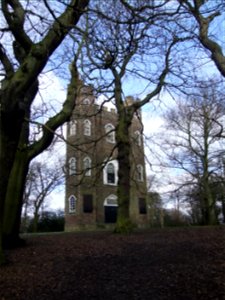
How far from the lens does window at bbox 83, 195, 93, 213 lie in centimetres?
4153

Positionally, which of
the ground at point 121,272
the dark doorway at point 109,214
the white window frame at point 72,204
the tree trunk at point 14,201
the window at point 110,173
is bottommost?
the ground at point 121,272

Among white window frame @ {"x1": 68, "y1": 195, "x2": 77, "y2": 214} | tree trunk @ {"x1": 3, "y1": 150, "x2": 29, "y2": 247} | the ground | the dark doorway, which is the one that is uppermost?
white window frame @ {"x1": 68, "y1": 195, "x2": 77, "y2": 214}

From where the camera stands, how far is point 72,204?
42.8 meters

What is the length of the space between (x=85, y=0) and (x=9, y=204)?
19.7 feet

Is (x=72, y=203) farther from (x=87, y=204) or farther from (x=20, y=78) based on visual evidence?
(x=20, y=78)

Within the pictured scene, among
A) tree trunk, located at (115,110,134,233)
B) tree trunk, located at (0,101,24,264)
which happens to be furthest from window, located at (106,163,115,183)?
tree trunk, located at (0,101,24,264)

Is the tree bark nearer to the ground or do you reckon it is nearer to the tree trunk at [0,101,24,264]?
the tree trunk at [0,101,24,264]

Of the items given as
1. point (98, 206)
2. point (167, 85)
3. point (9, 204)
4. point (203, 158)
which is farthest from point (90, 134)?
point (9, 204)

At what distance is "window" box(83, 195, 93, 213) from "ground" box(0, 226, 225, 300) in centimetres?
3090

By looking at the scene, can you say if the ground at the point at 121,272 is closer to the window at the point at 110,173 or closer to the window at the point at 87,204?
the window at the point at 87,204

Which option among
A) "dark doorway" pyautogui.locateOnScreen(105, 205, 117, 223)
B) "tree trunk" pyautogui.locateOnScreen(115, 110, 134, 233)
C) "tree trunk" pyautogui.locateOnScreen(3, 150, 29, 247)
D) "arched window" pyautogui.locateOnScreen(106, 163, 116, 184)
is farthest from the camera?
"arched window" pyautogui.locateOnScreen(106, 163, 116, 184)

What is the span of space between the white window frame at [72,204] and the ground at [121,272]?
3157 centimetres

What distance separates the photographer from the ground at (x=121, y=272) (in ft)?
21.2

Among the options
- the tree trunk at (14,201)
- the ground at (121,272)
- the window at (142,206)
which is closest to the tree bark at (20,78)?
the ground at (121,272)
